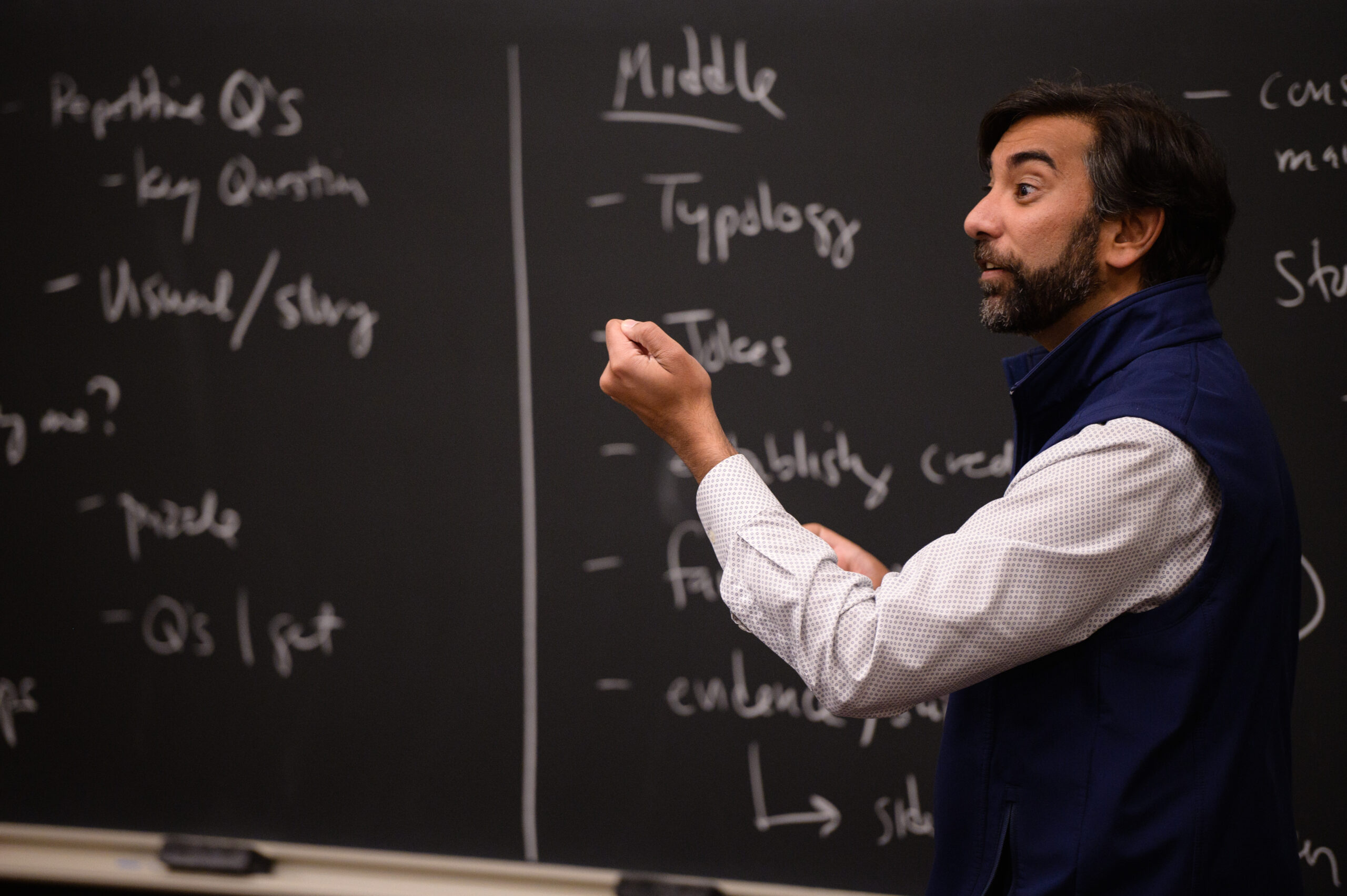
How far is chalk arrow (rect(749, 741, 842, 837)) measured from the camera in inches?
66.7

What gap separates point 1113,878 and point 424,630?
4.12 feet

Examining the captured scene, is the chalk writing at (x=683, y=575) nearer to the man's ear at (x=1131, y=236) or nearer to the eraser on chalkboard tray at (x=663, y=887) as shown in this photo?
the eraser on chalkboard tray at (x=663, y=887)

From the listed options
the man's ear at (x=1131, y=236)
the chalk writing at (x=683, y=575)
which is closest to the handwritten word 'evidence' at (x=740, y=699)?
the chalk writing at (x=683, y=575)

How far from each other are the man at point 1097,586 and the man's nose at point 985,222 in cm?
3

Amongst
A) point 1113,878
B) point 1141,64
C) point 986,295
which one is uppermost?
point 1141,64

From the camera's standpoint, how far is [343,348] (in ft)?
5.94

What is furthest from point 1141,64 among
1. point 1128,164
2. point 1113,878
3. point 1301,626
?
point 1113,878

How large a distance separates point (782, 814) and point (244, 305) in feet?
4.42

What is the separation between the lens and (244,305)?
1.83 metres

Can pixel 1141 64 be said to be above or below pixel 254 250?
above

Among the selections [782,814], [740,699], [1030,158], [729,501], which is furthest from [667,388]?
[782,814]

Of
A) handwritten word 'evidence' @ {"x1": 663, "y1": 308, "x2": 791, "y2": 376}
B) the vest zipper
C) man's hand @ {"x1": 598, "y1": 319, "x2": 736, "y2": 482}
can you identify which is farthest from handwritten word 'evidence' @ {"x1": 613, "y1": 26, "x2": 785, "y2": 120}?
the vest zipper

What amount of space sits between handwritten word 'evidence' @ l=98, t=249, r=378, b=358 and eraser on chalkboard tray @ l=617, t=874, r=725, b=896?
1.07 meters

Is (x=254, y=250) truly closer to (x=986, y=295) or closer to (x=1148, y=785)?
A: (x=986, y=295)
